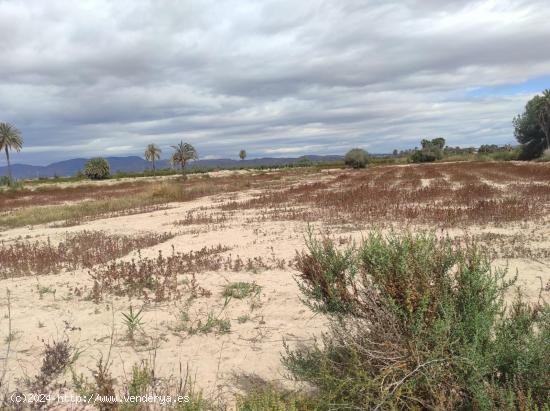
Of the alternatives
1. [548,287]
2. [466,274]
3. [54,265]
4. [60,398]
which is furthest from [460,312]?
[54,265]

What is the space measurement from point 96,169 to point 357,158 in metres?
45.0

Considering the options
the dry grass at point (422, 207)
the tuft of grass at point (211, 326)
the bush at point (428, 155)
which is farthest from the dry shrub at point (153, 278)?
the bush at point (428, 155)

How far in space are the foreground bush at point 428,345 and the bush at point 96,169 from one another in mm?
78047

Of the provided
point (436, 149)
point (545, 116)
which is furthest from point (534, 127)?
→ point (436, 149)

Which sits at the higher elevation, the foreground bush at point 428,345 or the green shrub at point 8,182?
the green shrub at point 8,182

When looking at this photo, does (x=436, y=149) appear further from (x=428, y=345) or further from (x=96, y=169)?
(x=428, y=345)

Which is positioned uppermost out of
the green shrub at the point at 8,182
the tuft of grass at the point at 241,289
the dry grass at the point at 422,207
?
the green shrub at the point at 8,182

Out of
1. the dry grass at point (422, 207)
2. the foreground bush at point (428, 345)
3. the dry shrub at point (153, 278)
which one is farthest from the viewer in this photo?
the dry grass at point (422, 207)

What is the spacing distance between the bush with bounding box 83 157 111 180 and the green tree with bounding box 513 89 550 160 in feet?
219

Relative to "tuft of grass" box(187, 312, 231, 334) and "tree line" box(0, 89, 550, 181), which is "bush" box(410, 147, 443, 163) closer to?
"tree line" box(0, 89, 550, 181)

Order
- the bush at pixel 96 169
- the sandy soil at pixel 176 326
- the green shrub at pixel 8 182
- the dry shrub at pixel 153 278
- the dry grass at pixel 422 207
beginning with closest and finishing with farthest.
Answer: the sandy soil at pixel 176 326
the dry shrub at pixel 153 278
the dry grass at pixel 422 207
the green shrub at pixel 8 182
the bush at pixel 96 169

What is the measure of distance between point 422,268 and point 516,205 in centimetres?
1292

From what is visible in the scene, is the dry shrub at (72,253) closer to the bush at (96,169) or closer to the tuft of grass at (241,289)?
the tuft of grass at (241,289)

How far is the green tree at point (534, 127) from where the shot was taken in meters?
60.2
